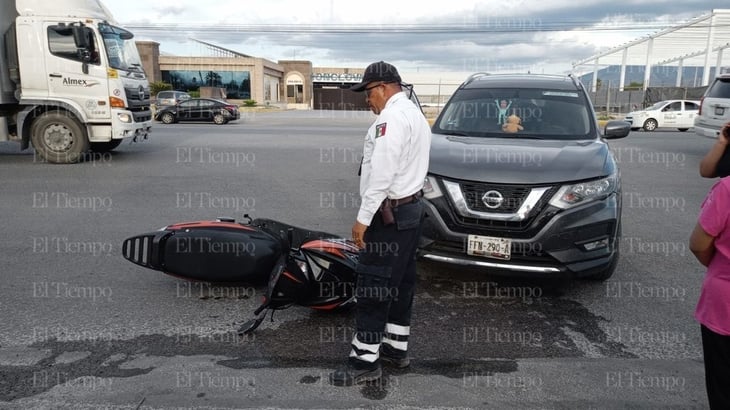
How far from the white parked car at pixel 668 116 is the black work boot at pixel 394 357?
25.8m

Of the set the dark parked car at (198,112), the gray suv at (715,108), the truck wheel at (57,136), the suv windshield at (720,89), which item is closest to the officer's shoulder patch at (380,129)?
the truck wheel at (57,136)

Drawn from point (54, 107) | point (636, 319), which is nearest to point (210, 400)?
point (636, 319)

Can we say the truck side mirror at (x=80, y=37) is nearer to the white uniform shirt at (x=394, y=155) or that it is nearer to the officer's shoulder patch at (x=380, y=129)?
the white uniform shirt at (x=394, y=155)

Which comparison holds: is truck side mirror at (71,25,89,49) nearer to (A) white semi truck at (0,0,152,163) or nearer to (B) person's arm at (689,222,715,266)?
(A) white semi truck at (0,0,152,163)

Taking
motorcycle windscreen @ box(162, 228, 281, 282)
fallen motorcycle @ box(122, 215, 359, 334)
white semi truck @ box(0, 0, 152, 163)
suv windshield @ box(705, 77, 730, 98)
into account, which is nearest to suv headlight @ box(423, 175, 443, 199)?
fallen motorcycle @ box(122, 215, 359, 334)

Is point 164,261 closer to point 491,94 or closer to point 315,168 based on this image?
point 491,94

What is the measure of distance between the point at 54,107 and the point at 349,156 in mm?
6643

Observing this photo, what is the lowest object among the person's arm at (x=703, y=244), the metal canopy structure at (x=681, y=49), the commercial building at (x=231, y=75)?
the person's arm at (x=703, y=244)

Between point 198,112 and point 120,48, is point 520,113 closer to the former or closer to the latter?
point 120,48

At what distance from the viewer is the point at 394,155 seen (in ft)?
9.56

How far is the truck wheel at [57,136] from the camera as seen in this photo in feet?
36.4

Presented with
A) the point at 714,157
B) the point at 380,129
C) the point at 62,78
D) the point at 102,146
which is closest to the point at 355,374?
the point at 380,129

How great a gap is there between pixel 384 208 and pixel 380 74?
75 centimetres

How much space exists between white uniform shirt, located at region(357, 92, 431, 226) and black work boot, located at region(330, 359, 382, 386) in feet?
2.93
